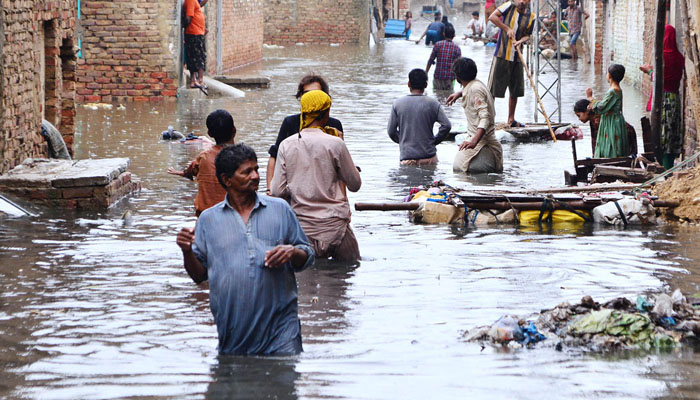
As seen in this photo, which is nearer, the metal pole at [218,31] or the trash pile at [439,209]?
the trash pile at [439,209]

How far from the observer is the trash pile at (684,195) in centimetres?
915

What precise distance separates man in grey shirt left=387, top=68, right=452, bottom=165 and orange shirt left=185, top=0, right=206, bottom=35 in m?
9.71

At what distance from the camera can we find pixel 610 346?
5.56 m

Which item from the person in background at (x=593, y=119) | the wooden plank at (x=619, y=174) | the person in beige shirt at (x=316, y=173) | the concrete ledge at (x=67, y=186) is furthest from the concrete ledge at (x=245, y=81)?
the person in beige shirt at (x=316, y=173)

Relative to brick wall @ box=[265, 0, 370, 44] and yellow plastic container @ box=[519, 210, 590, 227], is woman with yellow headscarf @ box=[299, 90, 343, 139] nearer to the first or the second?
yellow plastic container @ box=[519, 210, 590, 227]

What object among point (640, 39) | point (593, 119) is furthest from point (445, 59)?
point (593, 119)

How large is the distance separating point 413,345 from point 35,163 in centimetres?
646

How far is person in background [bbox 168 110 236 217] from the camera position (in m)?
7.25

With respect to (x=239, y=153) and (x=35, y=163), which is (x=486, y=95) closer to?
(x=35, y=163)

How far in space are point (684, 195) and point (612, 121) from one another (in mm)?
1855

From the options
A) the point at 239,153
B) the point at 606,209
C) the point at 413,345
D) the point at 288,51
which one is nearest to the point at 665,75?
the point at 606,209

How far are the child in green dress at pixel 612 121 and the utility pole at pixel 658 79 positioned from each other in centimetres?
67

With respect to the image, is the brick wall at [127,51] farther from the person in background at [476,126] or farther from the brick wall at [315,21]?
the brick wall at [315,21]

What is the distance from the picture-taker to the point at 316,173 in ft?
23.0
